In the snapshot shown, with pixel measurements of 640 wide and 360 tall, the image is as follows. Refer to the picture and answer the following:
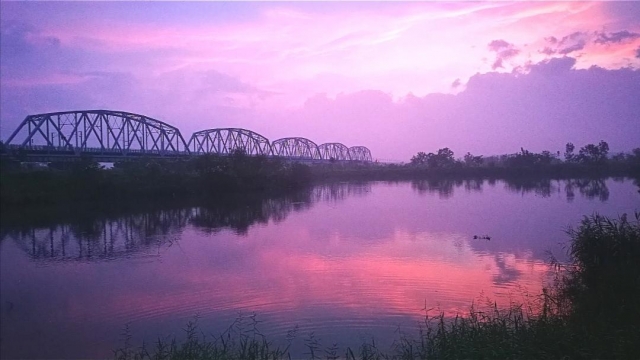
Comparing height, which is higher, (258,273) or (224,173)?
(224,173)

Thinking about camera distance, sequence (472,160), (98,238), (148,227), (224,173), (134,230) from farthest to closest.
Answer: (472,160), (224,173), (148,227), (134,230), (98,238)

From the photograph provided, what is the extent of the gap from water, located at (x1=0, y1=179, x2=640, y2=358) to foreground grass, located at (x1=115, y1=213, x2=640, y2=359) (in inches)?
18.3

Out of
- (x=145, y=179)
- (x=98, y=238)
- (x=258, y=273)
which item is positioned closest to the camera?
→ (x=258, y=273)

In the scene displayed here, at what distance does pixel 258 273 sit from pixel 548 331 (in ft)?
21.5

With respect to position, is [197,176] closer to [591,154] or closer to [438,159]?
[591,154]

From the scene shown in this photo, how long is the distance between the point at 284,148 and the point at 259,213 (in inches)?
2644

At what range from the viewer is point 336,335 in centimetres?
643

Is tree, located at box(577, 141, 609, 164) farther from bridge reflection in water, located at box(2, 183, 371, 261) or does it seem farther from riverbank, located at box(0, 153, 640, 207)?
bridge reflection in water, located at box(2, 183, 371, 261)

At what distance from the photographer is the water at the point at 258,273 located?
684 centimetres

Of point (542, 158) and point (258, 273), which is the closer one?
point (258, 273)

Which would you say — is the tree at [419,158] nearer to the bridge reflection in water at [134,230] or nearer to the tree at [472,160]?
the tree at [472,160]

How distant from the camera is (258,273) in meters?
10.3

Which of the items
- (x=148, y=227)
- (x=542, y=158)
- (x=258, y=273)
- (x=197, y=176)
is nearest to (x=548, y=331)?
(x=258, y=273)

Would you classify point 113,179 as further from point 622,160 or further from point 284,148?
point 284,148
